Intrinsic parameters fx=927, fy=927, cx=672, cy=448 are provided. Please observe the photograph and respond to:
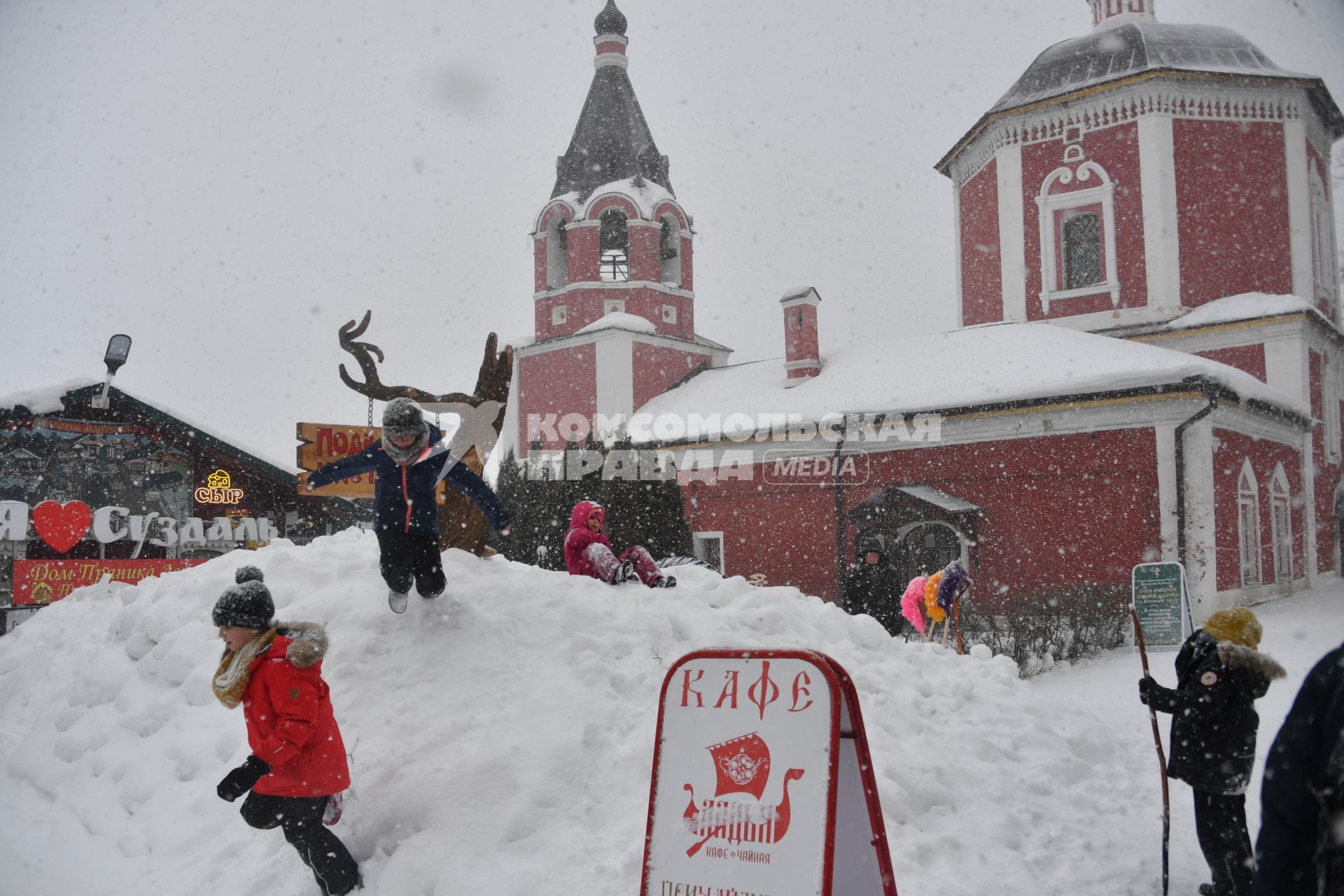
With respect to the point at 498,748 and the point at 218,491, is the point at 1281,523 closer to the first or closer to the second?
the point at 498,748

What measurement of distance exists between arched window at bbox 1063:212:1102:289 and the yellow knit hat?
19.6m

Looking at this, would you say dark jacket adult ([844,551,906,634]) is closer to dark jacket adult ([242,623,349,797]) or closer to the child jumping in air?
the child jumping in air

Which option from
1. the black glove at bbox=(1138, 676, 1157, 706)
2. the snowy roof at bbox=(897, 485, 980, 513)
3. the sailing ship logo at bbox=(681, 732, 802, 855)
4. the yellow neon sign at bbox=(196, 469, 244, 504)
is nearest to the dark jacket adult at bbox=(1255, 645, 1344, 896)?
the sailing ship logo at bbox=(681, 732, 802, 855)

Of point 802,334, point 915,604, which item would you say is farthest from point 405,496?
point 802,334

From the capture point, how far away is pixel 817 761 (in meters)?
3.22

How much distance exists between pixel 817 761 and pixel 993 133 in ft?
74.4

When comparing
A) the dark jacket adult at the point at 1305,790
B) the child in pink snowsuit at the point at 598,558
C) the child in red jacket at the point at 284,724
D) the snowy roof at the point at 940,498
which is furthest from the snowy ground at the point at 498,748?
the snowy roof at the point at 940,498

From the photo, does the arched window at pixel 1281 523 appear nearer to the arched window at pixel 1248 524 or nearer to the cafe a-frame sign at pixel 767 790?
the arched window at pixel 1248 524

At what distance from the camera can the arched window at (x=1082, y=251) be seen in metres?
22.0

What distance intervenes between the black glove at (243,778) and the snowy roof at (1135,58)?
23.0m

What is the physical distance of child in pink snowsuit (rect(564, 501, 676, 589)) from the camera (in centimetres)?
664

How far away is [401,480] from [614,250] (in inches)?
860

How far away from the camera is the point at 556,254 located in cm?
2695

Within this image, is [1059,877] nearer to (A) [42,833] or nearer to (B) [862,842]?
(B) [862,842]
